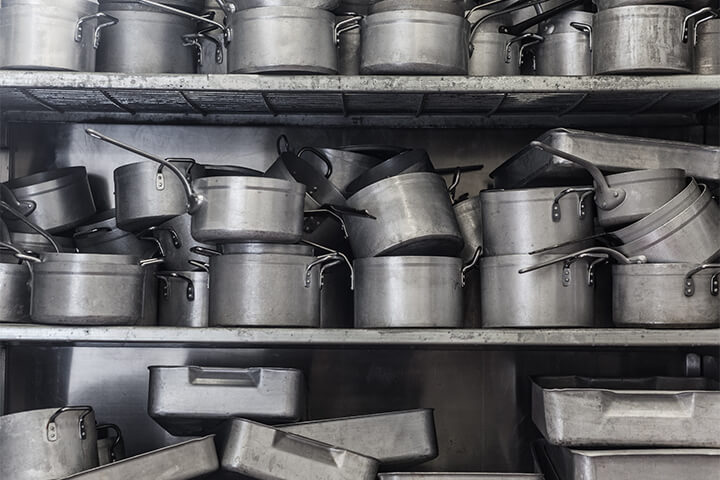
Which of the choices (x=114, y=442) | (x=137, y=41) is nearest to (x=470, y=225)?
(x=137, y=41)

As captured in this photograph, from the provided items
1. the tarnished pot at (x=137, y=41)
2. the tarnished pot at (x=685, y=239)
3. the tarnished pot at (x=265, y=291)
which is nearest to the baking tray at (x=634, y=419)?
the tarnished pot at (x=685, y=239)

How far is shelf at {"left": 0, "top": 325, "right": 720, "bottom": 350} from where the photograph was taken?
1.84 m

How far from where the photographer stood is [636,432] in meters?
1.83

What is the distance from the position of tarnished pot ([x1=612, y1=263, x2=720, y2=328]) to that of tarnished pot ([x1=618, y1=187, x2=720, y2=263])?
3cm

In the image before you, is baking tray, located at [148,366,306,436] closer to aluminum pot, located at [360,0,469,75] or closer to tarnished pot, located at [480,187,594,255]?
tarnished pot, located at [480,187,594,255]

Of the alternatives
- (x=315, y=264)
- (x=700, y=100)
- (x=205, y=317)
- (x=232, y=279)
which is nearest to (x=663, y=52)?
(x=700, y=100)

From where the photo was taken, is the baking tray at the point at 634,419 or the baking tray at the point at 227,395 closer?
the baking tray at the point at 634,419

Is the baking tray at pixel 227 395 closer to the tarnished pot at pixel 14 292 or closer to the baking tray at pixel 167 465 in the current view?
the baking tray at pixel 167 465

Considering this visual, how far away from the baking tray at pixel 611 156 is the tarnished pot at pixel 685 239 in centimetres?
14

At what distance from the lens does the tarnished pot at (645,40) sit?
1.87 m

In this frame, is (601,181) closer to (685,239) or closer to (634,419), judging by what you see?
(685,239)

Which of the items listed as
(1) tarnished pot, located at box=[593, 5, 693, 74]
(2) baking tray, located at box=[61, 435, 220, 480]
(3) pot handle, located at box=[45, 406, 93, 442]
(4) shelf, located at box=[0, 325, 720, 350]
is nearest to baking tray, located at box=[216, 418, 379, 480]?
(2) baking tray, located at box=[61, 435, 220, 480]

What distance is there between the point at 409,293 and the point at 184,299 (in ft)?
1.88

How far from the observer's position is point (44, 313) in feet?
6.10
